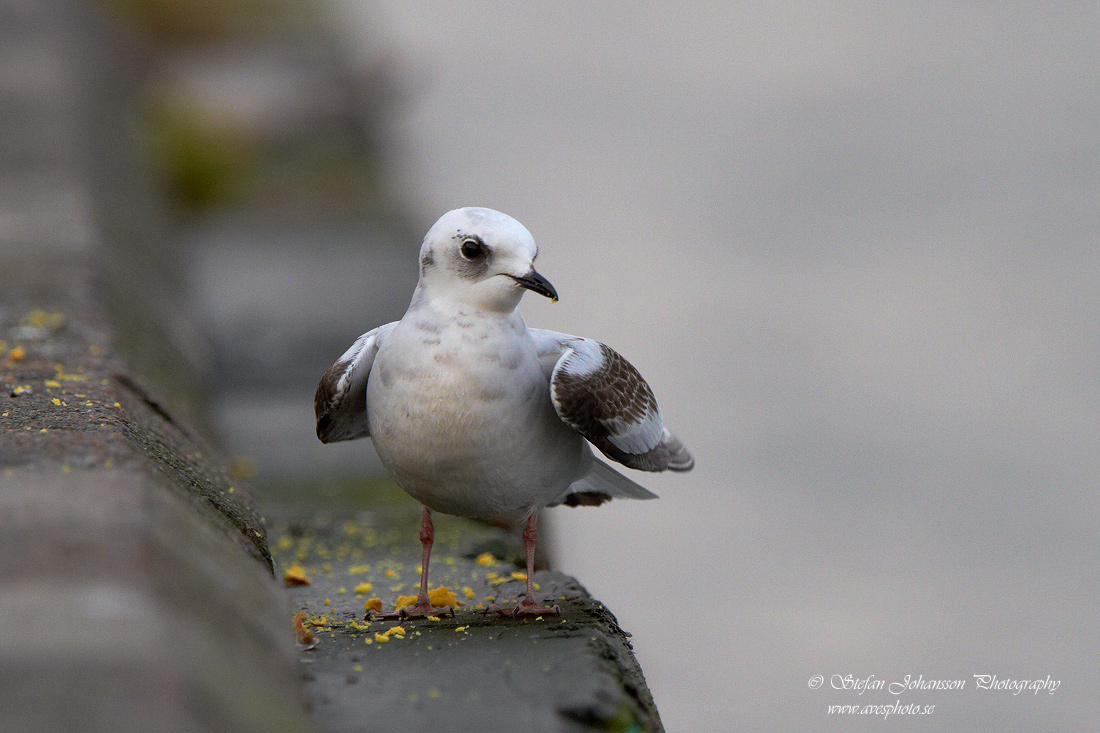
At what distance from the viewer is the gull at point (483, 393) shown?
126 inches

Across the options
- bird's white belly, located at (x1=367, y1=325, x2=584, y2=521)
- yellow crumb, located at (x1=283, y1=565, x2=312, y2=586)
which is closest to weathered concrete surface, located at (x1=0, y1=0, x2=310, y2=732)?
yellow crumb, located at (x1=283, y1=565, x2=312, y2=586)

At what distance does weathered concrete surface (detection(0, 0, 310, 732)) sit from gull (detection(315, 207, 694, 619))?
51cm

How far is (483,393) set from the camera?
3.19 meters

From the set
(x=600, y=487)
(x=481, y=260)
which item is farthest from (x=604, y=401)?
(x=600, y=487)

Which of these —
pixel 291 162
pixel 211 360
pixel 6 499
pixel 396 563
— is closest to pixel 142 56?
pixel 291 162

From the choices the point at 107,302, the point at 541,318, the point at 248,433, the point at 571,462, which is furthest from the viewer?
the point at 541,318

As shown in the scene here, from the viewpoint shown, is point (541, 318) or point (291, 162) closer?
point (541, 318)

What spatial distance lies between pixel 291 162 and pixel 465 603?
785cm

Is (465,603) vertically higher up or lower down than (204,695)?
lower down

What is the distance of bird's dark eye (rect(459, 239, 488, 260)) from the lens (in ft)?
10.6

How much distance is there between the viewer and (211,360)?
664 centimetres

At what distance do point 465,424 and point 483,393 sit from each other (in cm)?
9

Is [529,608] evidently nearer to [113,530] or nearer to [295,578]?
[295,578]

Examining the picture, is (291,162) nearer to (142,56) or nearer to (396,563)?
(142,56)
